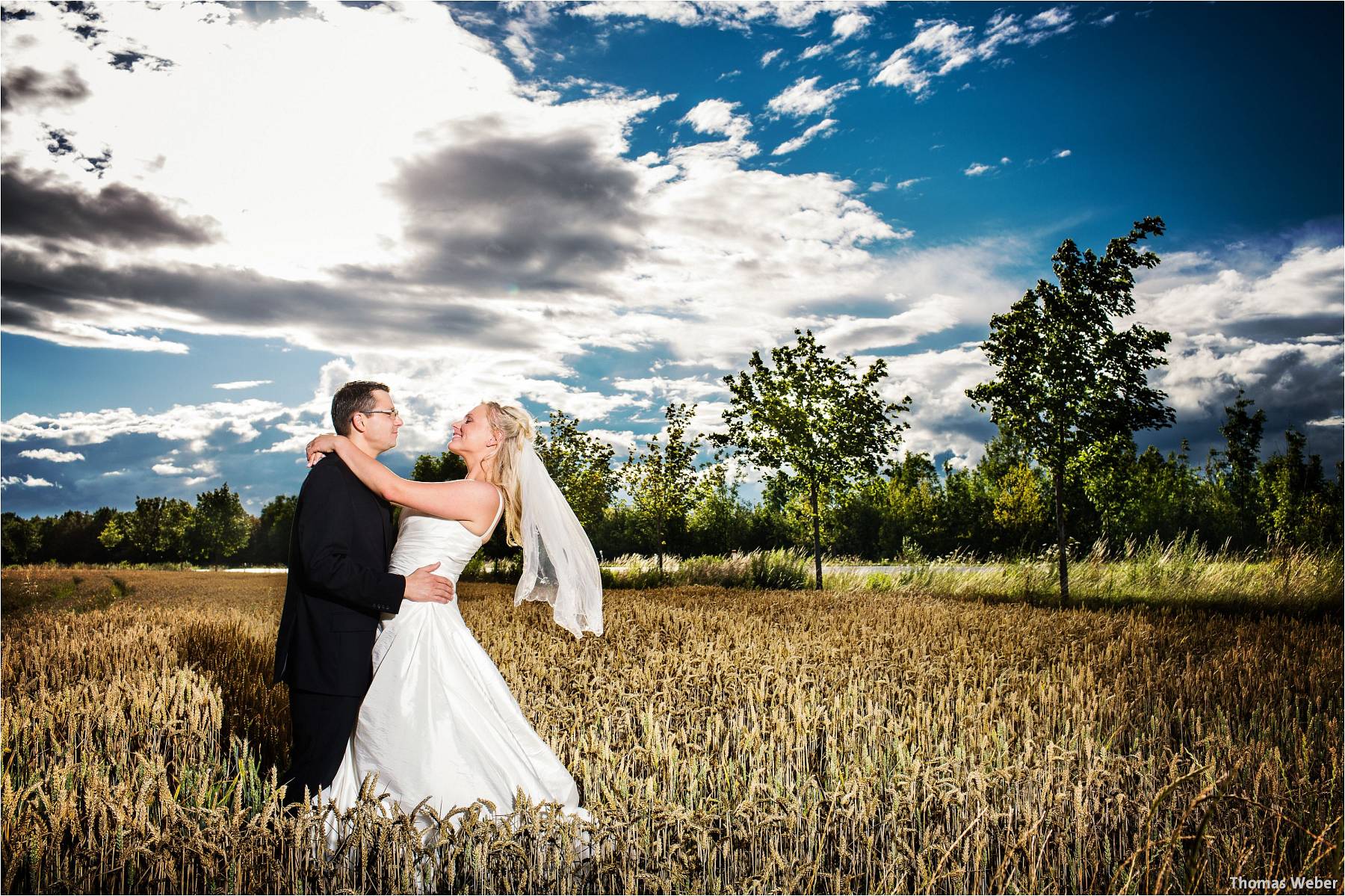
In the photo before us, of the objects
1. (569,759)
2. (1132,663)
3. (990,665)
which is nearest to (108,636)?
(569,759)

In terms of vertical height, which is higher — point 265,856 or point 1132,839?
point 265,856

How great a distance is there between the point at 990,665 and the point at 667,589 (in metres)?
12.0

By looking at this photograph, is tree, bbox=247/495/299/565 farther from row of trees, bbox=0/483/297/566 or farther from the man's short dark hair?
the man's short dark hair

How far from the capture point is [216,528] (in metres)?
65.2

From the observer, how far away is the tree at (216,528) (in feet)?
211

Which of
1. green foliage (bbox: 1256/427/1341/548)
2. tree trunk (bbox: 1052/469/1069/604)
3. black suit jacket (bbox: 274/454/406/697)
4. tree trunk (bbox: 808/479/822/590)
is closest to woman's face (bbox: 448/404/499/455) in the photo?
black suit jacket (bbox: 274/454/406/697)

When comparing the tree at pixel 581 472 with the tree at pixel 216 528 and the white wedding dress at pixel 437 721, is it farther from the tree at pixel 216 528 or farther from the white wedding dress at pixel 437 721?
the tree at pixel 216 528

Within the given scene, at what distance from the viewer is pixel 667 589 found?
778 inches

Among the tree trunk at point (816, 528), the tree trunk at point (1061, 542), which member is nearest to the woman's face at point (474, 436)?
the tree trunk at point (1061, 542)

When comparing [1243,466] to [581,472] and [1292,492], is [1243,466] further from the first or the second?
[581,472]

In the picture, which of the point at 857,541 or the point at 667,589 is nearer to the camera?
the point at 667,589

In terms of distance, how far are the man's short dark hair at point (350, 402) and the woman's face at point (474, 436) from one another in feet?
1.63

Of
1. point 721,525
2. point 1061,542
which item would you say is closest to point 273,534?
point 721,525

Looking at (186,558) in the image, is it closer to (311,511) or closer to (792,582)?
(792,582)
